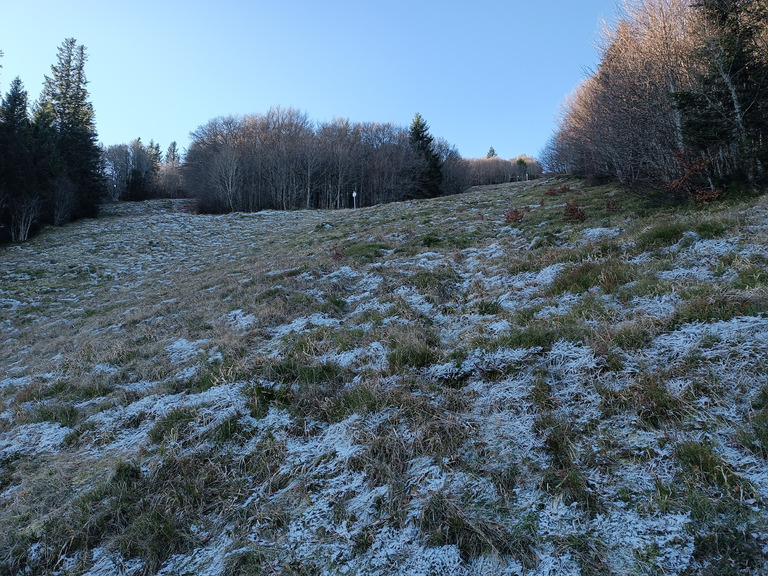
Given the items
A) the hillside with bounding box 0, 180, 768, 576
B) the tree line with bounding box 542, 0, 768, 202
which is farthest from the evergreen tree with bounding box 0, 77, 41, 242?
the tree line with bounding box 542, 0, 768, 202

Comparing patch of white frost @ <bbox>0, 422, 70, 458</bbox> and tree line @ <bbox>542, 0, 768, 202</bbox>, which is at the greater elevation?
tree line @ <bbox>542, 0, 768, 202</bbox>

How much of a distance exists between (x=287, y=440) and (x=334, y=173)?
48729mm

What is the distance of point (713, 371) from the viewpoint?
3.14 metres

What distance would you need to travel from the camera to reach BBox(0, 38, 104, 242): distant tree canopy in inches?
1030

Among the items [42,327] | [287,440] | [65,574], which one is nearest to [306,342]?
[287,440]

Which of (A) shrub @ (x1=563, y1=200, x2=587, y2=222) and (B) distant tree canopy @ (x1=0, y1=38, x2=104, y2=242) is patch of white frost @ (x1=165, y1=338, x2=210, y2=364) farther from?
(B) distant tree canopy @ (x1=0, y1=38, x2=104, y2=242)

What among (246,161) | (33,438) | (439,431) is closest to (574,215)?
(439,431)

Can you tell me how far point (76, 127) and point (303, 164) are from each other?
28113 millimetres

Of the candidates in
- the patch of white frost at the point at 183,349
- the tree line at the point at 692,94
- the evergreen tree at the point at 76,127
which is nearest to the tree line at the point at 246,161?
the evergreen tree at the point at 76,127

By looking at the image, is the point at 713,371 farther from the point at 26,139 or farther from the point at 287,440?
the point at 26,139

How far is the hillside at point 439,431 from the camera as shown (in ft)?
7.87

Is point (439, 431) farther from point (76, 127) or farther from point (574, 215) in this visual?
point (76, 127)

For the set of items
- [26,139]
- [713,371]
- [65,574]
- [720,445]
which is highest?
[26,139]

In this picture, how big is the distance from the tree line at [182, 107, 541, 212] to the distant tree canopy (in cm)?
1230
